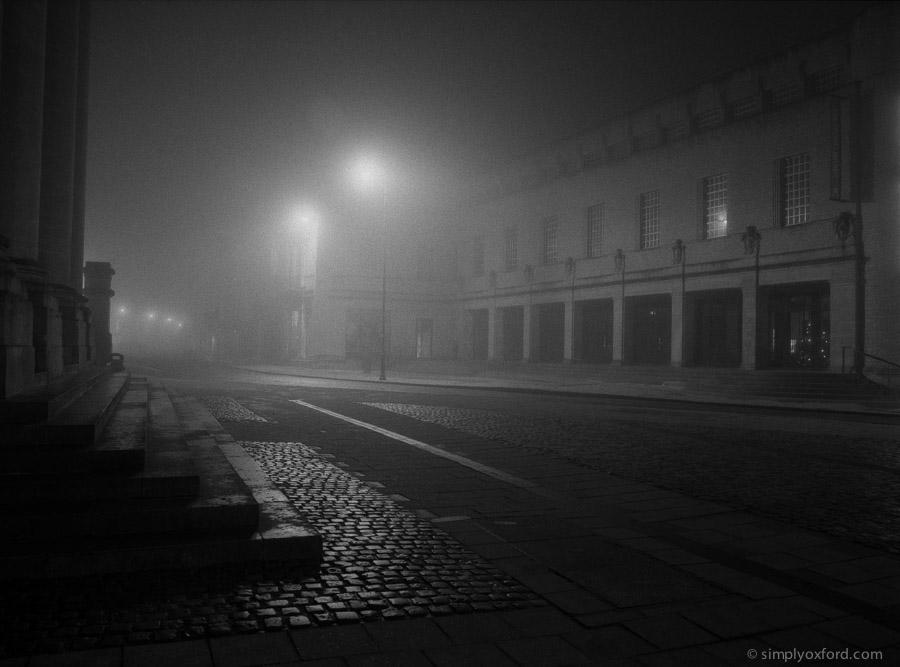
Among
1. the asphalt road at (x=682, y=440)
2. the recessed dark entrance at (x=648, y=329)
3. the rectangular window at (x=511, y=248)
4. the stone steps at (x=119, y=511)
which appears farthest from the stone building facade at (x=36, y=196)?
the rectangular window at (x=511, y=248)

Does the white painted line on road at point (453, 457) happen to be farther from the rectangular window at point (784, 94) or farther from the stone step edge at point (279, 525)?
the rectangular window at point (784, 94)

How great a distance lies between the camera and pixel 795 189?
1141 inches

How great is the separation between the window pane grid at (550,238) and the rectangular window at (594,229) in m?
2.92

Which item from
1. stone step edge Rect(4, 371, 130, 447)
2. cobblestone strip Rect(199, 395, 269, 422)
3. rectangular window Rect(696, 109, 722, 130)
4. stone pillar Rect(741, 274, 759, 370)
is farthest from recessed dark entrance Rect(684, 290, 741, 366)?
stone step edge Rect(4, 371, 130, 447)

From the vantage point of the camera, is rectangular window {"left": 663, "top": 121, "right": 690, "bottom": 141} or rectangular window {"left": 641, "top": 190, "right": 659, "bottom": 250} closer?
rectangular window {"left": 663, "top": 121, "right": 690, "bottom": 141}

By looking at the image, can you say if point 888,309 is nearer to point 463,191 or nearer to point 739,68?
point 739,68

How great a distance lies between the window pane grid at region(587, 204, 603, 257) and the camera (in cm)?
3850

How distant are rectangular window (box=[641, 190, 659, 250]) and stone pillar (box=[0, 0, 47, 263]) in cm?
3033

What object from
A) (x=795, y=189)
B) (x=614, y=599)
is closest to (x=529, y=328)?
(x=795, y=189)

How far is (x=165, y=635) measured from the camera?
11.4 feet

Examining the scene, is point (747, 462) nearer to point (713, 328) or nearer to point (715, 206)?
point (713, 328)

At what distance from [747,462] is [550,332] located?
3436 centimetres

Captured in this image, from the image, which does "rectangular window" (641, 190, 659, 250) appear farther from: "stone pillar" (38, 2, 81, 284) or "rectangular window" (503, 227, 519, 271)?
"stone pillar" (38, 2, 81, 284)

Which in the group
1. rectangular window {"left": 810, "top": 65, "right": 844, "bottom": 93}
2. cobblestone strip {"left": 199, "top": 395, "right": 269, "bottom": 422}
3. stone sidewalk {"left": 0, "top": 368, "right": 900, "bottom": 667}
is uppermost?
rectangular window {"left": 810, "top": 65, "right": 844, "bottom": 93}
